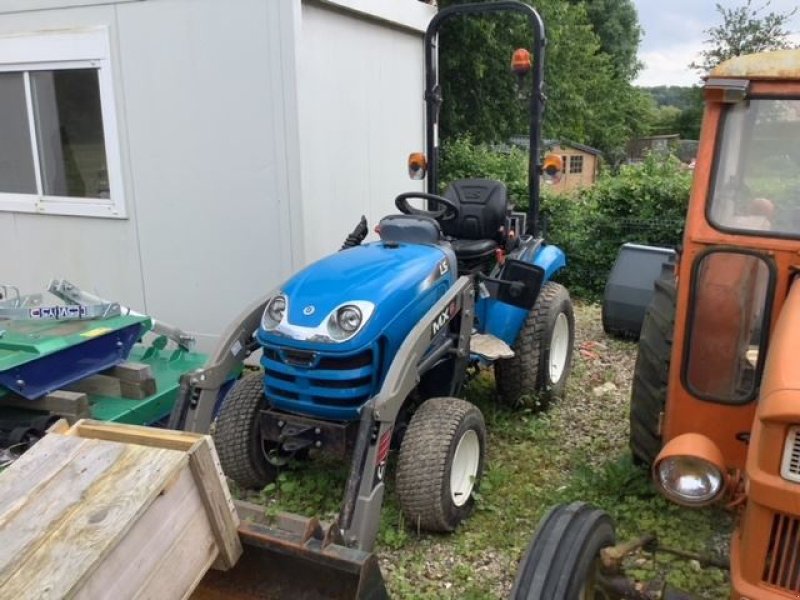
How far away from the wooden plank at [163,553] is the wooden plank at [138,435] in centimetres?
10

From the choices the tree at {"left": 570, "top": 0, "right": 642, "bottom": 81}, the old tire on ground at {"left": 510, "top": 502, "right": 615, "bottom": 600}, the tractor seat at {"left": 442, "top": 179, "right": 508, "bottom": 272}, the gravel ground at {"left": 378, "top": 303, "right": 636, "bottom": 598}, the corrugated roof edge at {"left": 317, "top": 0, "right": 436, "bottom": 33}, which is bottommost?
the gravel ground at {"left": 378, "top": 303, "right": 636, "bottom": 598}

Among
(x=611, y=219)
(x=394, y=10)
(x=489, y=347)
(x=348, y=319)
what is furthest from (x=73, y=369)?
(x=611, y=219)

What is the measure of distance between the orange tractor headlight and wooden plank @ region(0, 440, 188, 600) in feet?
4.59

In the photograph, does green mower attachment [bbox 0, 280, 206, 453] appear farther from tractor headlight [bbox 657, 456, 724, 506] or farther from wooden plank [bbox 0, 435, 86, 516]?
tractor headlight [bbox 657, 456, 724, 506]

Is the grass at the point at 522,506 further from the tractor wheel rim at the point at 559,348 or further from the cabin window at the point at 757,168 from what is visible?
the cabin window at the point at 757,168

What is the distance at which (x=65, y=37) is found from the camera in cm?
525

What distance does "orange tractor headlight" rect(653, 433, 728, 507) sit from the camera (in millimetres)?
2109

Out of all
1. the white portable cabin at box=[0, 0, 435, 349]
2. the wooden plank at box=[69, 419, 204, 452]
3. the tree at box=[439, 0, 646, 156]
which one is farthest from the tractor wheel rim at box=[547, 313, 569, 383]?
the tree at box=[439, 0, 646, 156]

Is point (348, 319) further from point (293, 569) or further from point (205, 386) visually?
point (293, 569)

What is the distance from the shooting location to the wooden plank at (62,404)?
362cm

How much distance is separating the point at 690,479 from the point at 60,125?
5207 millimetres

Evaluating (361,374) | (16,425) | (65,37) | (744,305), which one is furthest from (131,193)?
(744,305)

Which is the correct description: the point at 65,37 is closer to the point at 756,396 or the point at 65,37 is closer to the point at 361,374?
the point at 361,374

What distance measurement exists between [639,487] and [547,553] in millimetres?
1543
